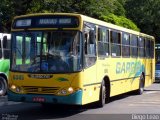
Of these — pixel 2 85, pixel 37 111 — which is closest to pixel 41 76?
pixel 37 111

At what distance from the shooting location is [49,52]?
42.9ft

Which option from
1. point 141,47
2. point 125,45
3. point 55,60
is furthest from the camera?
point 141,47

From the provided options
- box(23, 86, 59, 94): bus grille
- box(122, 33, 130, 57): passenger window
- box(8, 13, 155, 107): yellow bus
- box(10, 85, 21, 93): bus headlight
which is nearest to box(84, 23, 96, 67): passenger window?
box(8, 13, 155, 107): yellow bus

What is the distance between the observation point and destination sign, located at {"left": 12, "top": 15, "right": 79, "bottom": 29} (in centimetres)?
1309

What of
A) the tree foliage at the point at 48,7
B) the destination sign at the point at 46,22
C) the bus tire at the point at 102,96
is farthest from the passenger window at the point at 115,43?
the tree foliage at the point at 48,7

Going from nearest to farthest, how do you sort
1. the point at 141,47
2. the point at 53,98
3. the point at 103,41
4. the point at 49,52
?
1. the point at 53,98
2. the point at 49,52
3. the point at 103,41
4. the point at 141,47

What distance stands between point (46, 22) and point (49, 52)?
2.93 ft

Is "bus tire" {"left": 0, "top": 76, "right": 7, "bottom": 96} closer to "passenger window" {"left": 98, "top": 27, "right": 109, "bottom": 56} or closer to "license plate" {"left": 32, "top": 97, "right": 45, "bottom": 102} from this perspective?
"passenger window" {"left": 98, "top": 27, "right": 109, "bottom": 56}

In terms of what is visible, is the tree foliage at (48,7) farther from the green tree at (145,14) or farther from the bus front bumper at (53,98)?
the green tree at (145,14)

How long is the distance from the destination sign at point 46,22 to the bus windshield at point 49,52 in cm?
20

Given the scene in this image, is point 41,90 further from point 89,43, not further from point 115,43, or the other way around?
point 115,43

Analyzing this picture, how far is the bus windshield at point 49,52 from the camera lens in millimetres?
12883

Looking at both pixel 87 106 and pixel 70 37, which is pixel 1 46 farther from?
pixel 70 37

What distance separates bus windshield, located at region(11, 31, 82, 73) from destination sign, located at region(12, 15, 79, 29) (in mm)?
201
